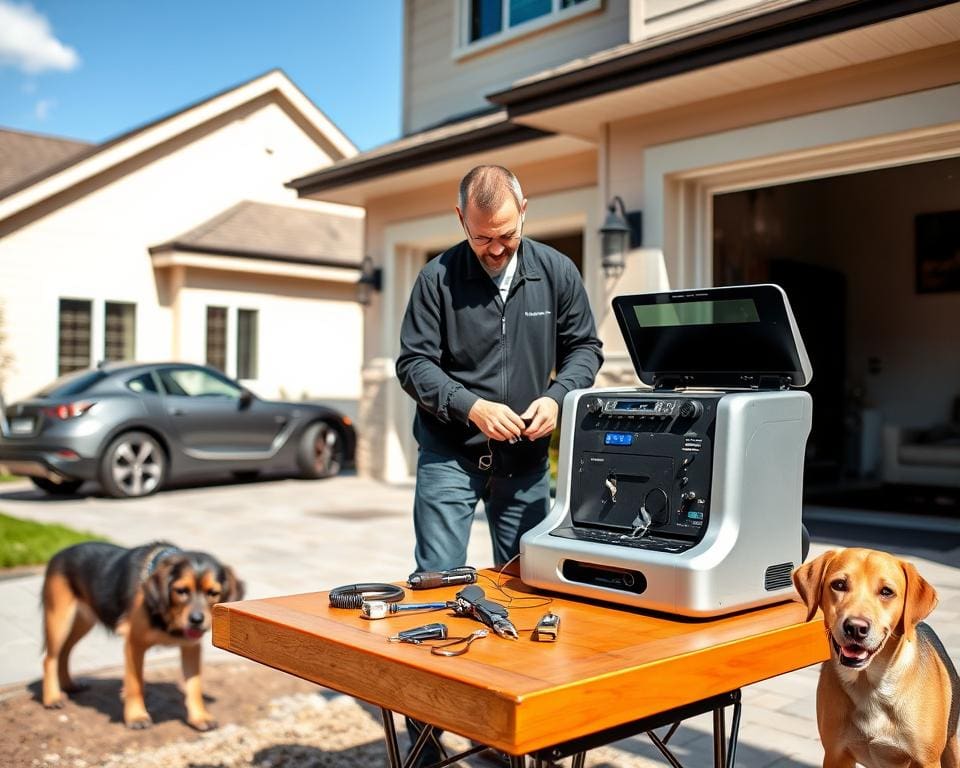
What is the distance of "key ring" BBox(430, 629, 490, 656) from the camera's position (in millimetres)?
1828

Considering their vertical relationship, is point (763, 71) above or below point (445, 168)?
below

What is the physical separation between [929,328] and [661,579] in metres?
12.1

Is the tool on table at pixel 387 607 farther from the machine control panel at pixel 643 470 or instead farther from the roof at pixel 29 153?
the roof at pixel 29 153

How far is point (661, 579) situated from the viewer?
2.02 metres

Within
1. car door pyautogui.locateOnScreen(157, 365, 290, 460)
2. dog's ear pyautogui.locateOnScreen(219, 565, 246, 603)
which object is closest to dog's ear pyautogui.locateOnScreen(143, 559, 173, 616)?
dog's ear pyautogui.locateOnScreen(219, 565, 246, 603)

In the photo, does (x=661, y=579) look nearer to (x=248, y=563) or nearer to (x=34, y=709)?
(x=34, y=709)

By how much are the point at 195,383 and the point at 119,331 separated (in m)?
6.02

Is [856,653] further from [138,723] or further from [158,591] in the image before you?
[138,723]

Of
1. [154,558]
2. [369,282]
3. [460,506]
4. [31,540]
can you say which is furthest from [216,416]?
[460,506]

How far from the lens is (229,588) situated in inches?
152

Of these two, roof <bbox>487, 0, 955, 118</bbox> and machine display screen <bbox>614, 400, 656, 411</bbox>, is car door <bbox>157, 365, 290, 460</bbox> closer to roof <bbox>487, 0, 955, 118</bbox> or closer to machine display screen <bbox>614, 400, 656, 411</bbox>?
roof <bbox>487, 0, 955, 118</bbox>

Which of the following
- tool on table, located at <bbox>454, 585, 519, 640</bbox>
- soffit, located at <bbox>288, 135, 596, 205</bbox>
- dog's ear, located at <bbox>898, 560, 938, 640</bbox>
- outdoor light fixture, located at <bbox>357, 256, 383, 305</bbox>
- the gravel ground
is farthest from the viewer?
outdoor light fixture, located at <bbox>357, 256, 383, 305</bbox>

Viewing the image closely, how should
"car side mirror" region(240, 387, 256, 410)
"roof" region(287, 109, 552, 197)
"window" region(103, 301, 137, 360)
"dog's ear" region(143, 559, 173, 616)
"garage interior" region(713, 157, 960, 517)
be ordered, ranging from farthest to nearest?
"window" region(103, 301, 137, 360), "garage interior" region(713, 157, 960, 517), "car side mirror" region(240, 387, 256, 410), "roof" region(287, 109, 552, 197), "dog's ear" region(143, 559, 173, 616)

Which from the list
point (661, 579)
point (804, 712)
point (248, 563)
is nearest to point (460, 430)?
point (661, 579)
